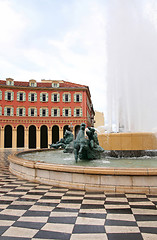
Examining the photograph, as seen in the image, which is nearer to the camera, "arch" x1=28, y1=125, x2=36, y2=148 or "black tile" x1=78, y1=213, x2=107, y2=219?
"black tile" x1=78, y1=213, x2=107, y2=219

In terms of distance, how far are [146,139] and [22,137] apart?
37.8 m

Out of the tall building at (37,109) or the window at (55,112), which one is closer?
the tall building at (37,109)

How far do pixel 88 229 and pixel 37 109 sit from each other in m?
39.6

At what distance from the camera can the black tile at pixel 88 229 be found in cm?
335

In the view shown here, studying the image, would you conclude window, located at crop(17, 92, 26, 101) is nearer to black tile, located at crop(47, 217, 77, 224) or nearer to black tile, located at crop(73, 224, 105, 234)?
black tile, located at crop(47, 217, 77, 224)

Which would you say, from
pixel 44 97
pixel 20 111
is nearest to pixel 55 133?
pixel 44 97

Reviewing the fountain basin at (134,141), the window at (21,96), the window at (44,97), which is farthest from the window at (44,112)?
the fountain basin at (134,141)

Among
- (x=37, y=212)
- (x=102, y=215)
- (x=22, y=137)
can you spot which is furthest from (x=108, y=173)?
(x=22, y=137)

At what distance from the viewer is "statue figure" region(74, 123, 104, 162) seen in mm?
9000

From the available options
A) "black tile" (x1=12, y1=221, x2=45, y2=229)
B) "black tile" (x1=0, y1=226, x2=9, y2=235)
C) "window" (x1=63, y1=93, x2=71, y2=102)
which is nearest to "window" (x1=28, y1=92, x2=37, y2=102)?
"window" (x1=63, y1=93, x2=71, y2=102)

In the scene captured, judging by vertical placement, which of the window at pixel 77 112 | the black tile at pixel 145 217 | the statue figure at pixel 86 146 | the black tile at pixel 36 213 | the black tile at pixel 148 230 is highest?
the window at pixel 77 112

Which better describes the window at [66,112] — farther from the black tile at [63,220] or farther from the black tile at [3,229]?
the black tile at [3,229]

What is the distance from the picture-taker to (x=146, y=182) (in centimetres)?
555

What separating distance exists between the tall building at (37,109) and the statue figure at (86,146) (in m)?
30.6
